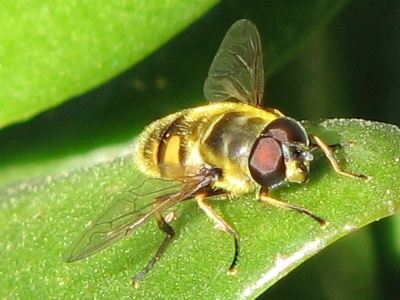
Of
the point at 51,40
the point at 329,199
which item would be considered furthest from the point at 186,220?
the point at 51,40

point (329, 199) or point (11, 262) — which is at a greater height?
point (329, 199)

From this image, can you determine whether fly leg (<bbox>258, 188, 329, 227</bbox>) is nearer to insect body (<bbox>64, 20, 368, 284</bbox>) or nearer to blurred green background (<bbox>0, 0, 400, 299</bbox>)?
insect body (<bbox>64, 20, 368, 284</bbox>)

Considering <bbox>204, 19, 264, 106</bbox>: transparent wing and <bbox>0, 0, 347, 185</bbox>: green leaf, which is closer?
<bbox>0, 0, 347, 185</bbox>: green leaf

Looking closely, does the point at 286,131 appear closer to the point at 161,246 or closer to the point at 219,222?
the point at 219,222

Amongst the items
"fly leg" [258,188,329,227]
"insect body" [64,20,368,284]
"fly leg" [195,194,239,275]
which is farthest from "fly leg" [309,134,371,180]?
"fly leg" [195,194,239,275]

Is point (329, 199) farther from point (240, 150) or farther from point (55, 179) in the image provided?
point (55, 179)

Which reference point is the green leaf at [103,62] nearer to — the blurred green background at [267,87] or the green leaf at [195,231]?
the blurred green background at [267,87]

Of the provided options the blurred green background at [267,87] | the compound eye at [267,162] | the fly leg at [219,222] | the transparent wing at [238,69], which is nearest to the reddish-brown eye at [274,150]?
the compound eye at [267,162]
